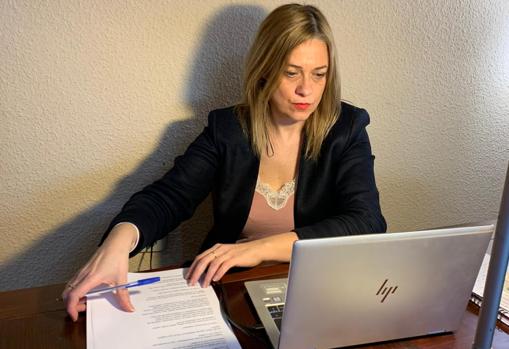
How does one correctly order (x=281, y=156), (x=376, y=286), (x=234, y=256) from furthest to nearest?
(x=281, y=156) → (x=234, y=256) → (x=376, y=286)

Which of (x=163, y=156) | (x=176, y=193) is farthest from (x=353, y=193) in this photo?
(x=163, y=156)

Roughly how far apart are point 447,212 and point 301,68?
1.16 metres

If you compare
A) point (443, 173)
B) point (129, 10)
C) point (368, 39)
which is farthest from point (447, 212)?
point (129, 10)

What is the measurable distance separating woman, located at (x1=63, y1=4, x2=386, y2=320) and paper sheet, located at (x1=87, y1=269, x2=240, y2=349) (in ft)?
0.89

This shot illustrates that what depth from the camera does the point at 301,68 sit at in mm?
1157

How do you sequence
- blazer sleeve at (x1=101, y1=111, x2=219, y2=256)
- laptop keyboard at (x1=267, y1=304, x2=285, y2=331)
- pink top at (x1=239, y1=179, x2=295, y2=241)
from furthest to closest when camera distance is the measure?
pink top at (x1=239, y1=179, x2=295, y2=241) → blazer sleeve at (x1=101, y1=111, x2=219, y2=256) → laptop keyboard at (x1=267, y1=304, x2=285, y2=331)

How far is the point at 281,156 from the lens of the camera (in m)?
1.29

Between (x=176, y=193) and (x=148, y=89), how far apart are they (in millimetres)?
339

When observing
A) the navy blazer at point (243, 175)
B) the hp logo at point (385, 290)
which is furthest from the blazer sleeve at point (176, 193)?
the hp logo at point (385, 290)

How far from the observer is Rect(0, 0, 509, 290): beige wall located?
119cm

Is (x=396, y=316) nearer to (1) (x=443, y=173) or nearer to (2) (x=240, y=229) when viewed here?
(2) (x=240, y=229)

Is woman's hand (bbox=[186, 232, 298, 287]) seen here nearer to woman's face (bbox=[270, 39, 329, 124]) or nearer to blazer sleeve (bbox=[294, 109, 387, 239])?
blazer sleeve (bbox=[294, 109, 387, 239])

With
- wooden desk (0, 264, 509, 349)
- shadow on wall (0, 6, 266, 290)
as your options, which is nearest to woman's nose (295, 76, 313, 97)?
shadow on wall (0, 6, 266, 290)

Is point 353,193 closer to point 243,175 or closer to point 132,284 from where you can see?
point 243,175
